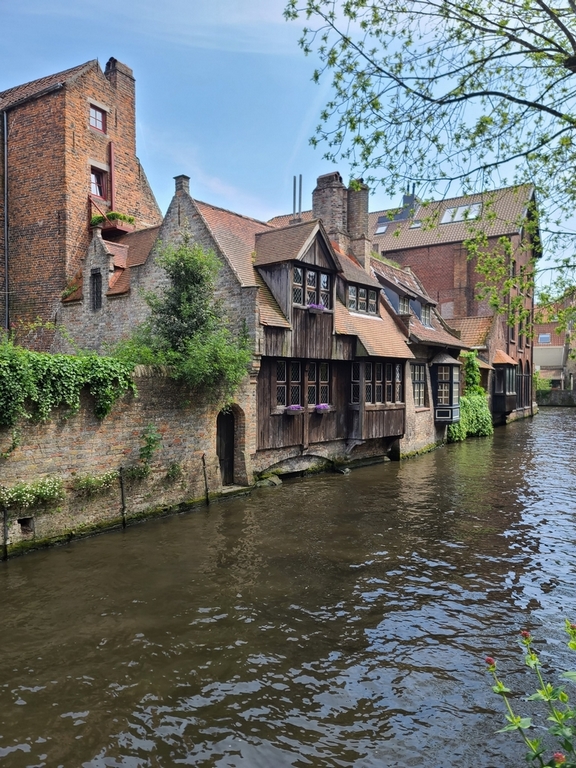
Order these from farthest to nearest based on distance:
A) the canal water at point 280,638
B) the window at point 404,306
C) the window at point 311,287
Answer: the window at point 404,306, the window at point 311,287, the canal water at point 280,638

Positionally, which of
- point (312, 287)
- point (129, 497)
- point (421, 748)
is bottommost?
point (421, 748)

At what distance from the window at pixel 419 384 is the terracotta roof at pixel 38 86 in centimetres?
1678

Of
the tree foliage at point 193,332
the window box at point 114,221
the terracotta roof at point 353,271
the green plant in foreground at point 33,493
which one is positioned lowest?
the green plant in foreground at point 33,493

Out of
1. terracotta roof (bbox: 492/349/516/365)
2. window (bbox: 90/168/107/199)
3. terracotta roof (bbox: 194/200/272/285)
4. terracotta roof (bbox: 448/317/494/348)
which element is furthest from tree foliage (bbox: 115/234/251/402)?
terracotta roof (bbox: 492/349/516/365)

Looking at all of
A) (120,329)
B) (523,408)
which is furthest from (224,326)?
(523,408)

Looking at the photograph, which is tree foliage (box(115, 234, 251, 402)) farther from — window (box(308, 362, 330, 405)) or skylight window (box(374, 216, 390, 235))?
skylight window (box(374, 216, 390, 235))

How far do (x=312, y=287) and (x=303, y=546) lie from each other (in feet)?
27.9

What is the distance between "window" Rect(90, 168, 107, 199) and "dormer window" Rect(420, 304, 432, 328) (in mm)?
14410

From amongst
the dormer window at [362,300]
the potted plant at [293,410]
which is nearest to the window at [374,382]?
the dormer window at [362,300]

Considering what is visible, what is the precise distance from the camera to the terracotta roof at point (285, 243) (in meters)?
15.7

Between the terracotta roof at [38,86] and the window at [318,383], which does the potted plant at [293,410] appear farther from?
the terracotta roof at [38,86]

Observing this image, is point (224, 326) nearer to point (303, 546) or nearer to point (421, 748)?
point (303, 546)

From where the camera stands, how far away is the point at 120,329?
1778 centimetres

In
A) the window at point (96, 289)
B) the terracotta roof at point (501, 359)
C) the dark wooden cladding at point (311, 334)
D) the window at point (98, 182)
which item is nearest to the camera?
the dark wooden cladding at point (311, 334)
